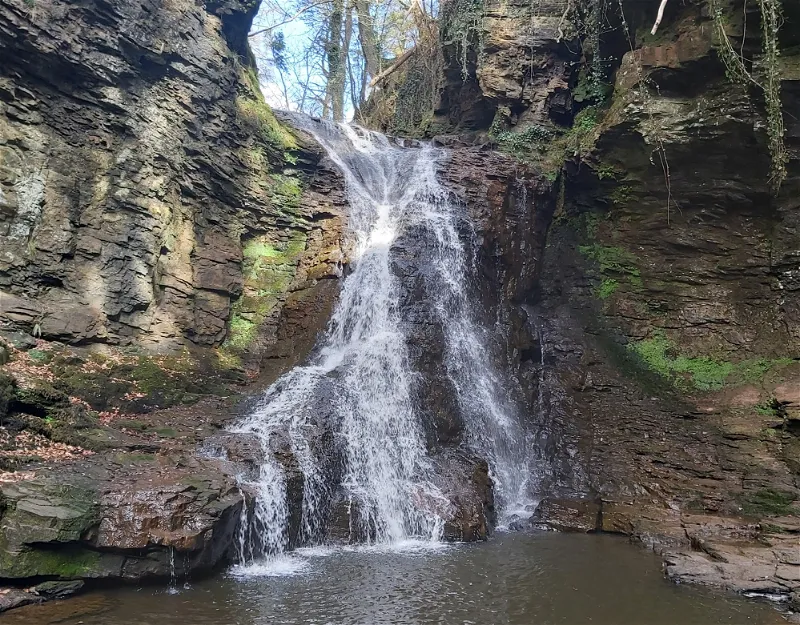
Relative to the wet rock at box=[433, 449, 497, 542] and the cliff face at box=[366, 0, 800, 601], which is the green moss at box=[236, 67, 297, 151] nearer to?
the cliff face at box=[366, 0, 800, 601]

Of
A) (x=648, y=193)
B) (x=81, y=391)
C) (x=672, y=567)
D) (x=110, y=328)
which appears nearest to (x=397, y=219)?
(x=648, y=193)

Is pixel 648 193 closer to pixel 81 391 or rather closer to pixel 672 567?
pixel 672 567

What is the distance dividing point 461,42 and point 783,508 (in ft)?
47.3

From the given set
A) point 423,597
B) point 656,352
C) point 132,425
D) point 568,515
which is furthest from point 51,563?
point 656,352

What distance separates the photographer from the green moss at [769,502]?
8.74m

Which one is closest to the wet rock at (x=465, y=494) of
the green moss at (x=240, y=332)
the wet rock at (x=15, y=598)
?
the wet rock at (x=15, y=598)

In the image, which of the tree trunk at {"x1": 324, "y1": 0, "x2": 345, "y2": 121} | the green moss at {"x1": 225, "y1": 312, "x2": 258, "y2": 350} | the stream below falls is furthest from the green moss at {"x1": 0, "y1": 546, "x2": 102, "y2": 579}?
the tree trunk at {"x1": 324, "y1": 0, "x2": 345, "y2": 121}

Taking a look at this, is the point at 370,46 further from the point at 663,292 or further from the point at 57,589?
the point at 57,589

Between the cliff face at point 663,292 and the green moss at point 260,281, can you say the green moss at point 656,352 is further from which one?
the green moss at point 260,281

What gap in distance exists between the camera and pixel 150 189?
11414 millimetres

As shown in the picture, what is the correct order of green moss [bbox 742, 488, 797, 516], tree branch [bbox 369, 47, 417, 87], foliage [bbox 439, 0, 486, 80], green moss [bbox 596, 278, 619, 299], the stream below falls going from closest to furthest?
the stream below falls
green moss [bbox 742, 488, 797, 516]
green moss [bbox 596, 278, 619, 299]
foliage [bbox 439, 0, 486, 80]
tree branch [bbox 369, 47, 417, 87]

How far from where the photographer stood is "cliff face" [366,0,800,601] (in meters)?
9.40

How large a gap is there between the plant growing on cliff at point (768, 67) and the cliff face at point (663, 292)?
243 millimetres

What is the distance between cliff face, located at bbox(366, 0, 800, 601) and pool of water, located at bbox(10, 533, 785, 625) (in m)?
1.29
